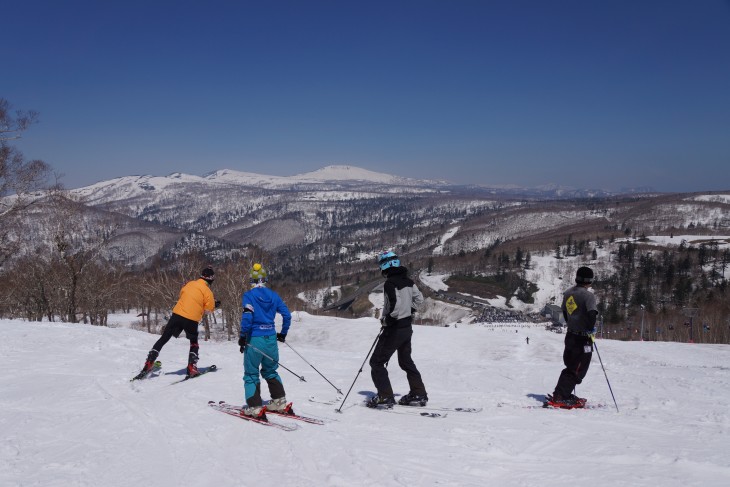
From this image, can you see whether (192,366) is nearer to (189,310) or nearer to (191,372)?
(191,372)

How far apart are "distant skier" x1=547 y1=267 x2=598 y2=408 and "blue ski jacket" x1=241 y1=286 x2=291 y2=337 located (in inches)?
197

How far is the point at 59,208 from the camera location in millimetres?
24891

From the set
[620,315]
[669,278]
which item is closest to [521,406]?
[620,315]

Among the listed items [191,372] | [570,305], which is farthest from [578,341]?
[191,372]

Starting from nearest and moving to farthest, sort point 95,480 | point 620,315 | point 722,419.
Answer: point 95,480 < point 722,419 < point 620,315

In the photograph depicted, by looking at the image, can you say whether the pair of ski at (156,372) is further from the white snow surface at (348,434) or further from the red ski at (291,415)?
the red ski at (291,415)

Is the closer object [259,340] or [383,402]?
[259,340]

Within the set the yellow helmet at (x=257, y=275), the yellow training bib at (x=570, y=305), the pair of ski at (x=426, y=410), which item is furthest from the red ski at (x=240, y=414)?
the yellow training bib at (x=570, y=305)

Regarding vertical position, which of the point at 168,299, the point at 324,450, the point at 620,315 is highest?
the point at 324,450

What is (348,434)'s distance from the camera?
636cm

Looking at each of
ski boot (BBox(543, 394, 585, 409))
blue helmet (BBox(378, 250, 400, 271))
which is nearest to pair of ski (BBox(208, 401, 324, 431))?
blue helmet (BBox(378, 250, 400, 271))

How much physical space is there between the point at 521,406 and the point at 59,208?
26062 millimetres

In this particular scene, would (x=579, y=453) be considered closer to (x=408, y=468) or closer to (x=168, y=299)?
(x=408, y=468)

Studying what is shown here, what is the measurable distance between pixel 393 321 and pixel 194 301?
4.55 meters
